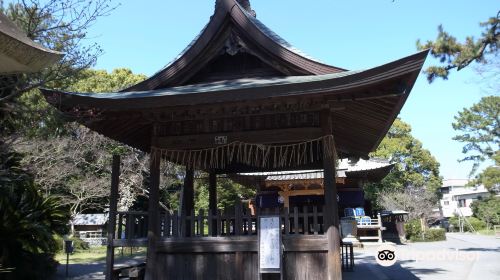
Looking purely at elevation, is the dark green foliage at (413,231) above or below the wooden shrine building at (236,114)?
below

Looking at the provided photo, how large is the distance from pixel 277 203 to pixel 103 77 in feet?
64.7

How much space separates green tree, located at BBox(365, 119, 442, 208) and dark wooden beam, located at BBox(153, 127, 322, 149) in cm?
3610

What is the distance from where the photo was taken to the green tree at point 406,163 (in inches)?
1674

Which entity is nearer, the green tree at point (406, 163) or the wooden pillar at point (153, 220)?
the wooden pillar at point (153, 220)

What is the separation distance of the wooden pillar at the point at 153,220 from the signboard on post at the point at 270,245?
2.05 m

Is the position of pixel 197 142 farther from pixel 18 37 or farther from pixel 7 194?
pixel 7 194

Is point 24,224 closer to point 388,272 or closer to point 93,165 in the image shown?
point 388,272

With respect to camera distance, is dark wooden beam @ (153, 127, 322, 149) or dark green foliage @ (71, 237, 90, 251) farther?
dark green foliage @ (71, 237, 90, 251)

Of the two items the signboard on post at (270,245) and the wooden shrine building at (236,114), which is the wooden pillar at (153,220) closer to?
the wooden shrine building at (236,114)

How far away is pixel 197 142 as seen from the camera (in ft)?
26.8

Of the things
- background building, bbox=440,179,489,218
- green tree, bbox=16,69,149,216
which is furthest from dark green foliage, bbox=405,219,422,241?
background building, bbox=440,179,489,218

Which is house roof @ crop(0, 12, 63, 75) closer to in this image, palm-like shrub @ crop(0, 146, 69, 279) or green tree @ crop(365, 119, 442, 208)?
palm-like shrub @ crop(0, 146, 69, 279)

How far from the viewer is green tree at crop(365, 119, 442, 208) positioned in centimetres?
4253

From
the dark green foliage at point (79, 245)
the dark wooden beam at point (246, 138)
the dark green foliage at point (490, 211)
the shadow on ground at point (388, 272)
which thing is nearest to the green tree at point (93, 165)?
the dark green foliage at point (79, 245)
